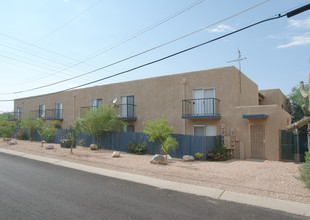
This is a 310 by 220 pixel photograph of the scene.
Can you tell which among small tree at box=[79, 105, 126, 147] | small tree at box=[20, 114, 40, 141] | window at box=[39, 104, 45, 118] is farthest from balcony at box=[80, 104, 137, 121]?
window at box=[39, 104, 45, 118]

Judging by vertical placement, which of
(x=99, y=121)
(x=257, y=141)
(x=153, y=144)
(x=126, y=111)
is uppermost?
(x=126, y=111)

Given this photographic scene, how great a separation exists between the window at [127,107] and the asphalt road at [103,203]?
11091 mm

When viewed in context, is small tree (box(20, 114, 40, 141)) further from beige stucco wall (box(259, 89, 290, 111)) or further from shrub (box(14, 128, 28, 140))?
beige stucco wall (box(259, 89, 290, 111))

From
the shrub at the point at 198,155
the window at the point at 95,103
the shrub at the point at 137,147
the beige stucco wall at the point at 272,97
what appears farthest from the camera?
the beige stucco wall at the point at 272,97

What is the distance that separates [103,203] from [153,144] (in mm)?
9062

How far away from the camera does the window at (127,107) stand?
18922 millimetres

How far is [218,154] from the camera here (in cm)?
1273

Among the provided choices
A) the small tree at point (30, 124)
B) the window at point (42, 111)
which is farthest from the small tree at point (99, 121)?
the window at point (42, 111)

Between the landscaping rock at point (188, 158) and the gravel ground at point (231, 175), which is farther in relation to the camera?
the landscaping rock at point (188, 158)

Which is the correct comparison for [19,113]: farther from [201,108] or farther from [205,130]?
[205,130]

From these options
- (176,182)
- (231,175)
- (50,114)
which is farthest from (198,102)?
(50,114)

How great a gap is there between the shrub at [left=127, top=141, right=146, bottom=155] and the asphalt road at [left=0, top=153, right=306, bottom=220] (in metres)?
6.63

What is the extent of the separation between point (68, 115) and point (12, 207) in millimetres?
20409

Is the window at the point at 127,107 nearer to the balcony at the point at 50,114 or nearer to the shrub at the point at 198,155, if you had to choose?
the shrub at the point at 198,155
